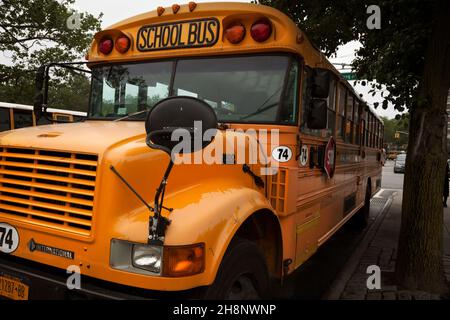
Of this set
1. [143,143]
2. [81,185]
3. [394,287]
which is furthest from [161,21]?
[394,287]

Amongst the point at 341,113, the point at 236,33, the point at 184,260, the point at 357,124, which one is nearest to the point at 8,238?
the point at 184,260

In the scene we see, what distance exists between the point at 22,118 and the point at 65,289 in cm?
1360

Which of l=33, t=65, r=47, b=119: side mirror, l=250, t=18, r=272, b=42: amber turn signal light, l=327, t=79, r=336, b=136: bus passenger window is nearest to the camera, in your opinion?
l=250, t=18, r=272, b=42: amber turn signal light

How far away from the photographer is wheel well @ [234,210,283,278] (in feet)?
8.93

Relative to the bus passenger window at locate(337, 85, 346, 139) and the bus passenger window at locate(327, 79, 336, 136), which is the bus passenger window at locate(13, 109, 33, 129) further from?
the bus passenger window at locate(327, 79, 336, 136)

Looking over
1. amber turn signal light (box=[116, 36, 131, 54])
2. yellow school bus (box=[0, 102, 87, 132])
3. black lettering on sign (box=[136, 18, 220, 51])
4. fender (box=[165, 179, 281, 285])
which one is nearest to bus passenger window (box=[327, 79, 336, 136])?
black lettering on sign (box=[136, 18, 220, 51])

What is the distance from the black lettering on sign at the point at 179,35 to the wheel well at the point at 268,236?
4.72 feet

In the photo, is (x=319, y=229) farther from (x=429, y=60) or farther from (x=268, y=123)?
(x=429, y=60)

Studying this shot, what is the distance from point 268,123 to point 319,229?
1760 millimetres

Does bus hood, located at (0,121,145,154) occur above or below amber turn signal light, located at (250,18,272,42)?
below

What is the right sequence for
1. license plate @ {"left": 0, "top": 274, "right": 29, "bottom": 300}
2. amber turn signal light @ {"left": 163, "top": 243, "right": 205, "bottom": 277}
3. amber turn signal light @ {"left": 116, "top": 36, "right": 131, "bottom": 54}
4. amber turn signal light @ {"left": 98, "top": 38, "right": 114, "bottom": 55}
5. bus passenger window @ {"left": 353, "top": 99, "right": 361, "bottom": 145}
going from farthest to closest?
1. bus passenger window @ {"left": 353, "top": 99, "right": 361, "bottom": 145}
2. amber turn signal light @ {"left": 98, "top": 38, "right": 114, "bottom": 55}
3. amber turn signal light @ {"left": 116, "top": 36, "right": 131, "bottom": 54}
4. license plate @ {"left": 0, "top": 274, "right": 29, "bottom": 300}
5. amber turn signal light @ {"left": 163, "top": 243, "right": 205, "bottom": 277}

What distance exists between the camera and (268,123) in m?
3.06

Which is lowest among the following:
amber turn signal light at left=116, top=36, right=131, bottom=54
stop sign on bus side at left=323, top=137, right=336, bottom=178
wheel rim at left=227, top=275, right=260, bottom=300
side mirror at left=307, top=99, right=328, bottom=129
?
wheel rim at left=227, top=275, right=260, bottom=300

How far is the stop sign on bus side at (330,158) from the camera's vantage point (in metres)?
4.25
